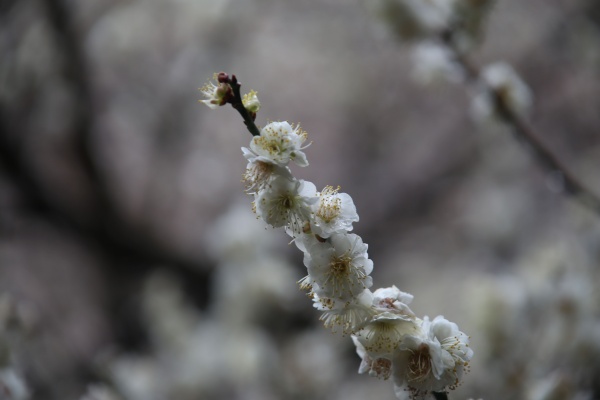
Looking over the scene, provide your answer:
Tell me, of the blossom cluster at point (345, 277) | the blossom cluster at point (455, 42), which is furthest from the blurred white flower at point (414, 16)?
the blossom cluster at point (345, 277)

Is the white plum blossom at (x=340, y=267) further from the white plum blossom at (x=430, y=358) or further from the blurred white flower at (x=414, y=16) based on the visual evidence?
the blurred white flower at (x=414, y=16)

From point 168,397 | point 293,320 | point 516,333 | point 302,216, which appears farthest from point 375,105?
point 302,216

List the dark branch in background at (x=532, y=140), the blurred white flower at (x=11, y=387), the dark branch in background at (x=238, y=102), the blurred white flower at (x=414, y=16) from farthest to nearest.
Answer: the blurred white flower at (x=414, y=16) < the dark branch in background at (x=532, y=140) < the blurred white flower at (x=11, y=387) < the dark branch in background at (x=238, y=102)

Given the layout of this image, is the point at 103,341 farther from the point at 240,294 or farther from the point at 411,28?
the point at 411,28

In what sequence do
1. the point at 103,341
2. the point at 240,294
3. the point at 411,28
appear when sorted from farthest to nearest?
the point at 103,341 → the point at 240,294 → the point at 411,28

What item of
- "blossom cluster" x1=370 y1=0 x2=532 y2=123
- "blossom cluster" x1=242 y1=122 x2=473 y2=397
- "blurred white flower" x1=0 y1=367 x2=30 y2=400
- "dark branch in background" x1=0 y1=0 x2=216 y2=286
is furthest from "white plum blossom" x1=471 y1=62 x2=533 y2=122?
"dark branch in background" x1=0 y1=0 x2=216 y2=286
